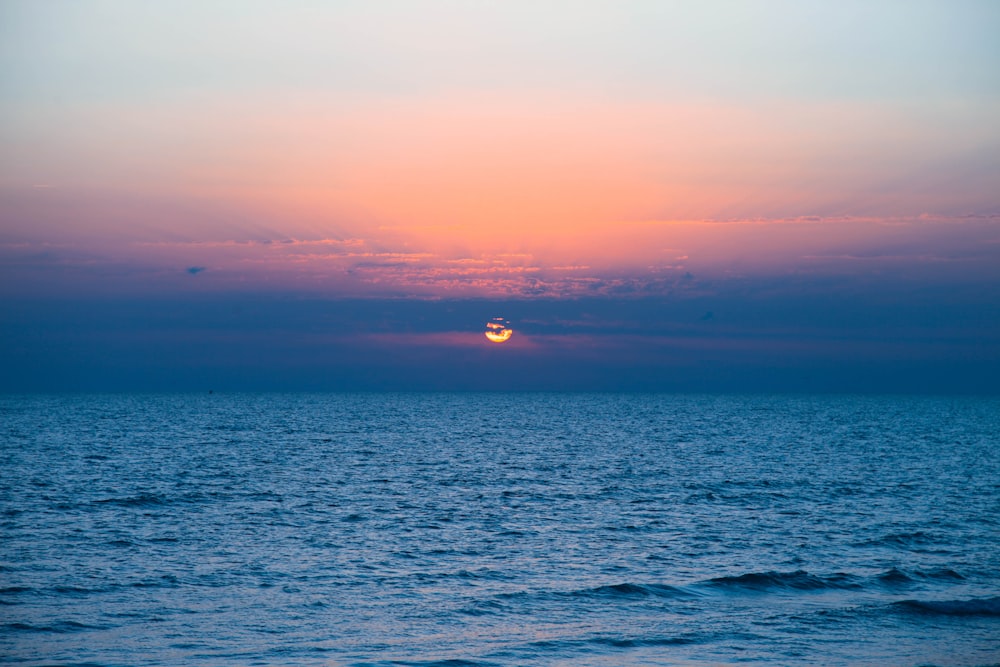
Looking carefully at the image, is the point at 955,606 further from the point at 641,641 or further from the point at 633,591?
the point at 641,641

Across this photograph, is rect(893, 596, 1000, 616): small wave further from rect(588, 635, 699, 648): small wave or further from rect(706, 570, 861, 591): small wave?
rect(588, 635, 699, 648): small wave

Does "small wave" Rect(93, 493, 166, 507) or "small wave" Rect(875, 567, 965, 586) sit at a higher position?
"small wave" Rect(875, 567, 965, 586)

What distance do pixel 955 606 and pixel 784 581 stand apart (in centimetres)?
496

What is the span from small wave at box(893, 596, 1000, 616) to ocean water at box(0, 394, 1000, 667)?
0.31 ft

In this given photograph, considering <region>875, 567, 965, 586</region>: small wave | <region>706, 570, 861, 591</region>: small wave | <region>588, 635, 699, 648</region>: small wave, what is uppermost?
<region>588, 635, 699, 648</region>: small wave

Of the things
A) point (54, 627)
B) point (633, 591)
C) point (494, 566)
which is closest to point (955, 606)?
point (633, 591)

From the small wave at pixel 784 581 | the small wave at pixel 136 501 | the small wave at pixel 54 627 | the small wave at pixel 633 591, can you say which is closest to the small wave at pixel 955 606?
the small wave at pixel 784 581

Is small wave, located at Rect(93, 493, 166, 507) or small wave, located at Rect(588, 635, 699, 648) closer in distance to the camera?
small wave, located at Rect(588, 635, 699, 648)

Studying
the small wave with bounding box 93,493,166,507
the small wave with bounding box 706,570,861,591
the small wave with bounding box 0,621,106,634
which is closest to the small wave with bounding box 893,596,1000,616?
the small wave with bounding box 706,570,861,591

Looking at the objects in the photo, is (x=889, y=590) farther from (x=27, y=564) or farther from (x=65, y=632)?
(x=27, y=564)

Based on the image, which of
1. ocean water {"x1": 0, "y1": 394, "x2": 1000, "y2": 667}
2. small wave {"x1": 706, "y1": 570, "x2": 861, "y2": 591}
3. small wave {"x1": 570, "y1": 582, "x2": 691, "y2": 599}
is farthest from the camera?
small wave {"x1": 706, "y1": 570, "x2": 861, "y2": 591}

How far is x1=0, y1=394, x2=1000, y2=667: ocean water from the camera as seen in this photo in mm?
22391

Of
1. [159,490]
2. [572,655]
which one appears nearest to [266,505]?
[159,490]

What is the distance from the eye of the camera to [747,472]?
64.4 metres
